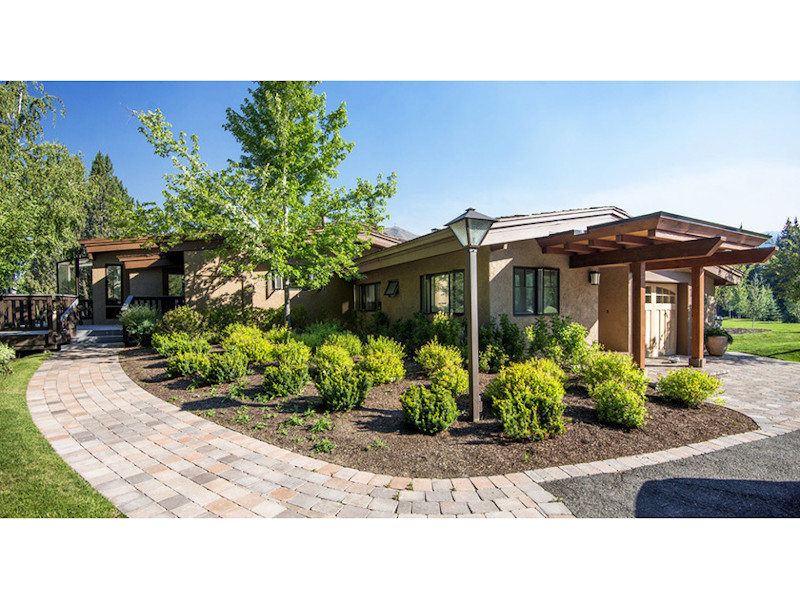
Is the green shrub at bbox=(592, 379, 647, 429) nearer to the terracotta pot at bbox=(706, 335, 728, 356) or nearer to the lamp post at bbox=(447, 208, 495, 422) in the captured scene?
the lamp post at bbox=(447, 208, 495, 422)

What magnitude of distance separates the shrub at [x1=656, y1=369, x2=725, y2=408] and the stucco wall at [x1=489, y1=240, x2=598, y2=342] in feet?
8.77

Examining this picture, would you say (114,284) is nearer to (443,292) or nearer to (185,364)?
(185,364)

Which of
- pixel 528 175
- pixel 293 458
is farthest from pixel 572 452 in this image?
pixel 528 175

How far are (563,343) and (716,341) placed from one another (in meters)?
7.28

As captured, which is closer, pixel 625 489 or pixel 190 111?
pixel 625 489

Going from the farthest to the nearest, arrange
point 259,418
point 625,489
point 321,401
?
point 321,401
point 259,418
point 625,489

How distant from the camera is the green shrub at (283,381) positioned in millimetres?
5738

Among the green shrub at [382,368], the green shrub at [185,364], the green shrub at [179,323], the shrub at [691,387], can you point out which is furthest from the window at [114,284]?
the shrub at [691,387]

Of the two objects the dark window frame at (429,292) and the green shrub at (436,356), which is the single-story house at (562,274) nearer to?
the dark window frame at (429,292)

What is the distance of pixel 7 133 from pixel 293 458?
15.0m

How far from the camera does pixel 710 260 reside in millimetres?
7777

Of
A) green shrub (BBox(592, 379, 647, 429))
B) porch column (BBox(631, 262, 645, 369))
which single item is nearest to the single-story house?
porch column (BBox(631, 262, 645, 369))

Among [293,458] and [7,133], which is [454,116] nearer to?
[293,458]

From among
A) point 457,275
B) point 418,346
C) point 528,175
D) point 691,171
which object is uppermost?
point 528,175
